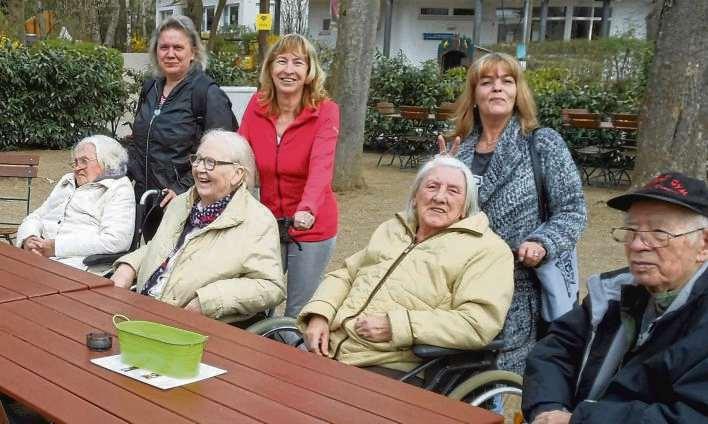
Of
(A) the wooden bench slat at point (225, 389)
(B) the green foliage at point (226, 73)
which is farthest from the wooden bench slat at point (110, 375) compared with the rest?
(B) the green foliage at point (226, 73)

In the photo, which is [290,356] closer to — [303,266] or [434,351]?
[434,351]

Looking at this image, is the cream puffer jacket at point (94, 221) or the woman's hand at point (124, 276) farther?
the cream puffer jacket at point (94, 221)

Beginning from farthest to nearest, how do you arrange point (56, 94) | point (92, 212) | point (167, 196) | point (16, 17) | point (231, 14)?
point (231, 14) < point (16, 17) < point (56, 94) < point (92, 212) < point (167, 196)

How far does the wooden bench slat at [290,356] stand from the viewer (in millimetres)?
2285

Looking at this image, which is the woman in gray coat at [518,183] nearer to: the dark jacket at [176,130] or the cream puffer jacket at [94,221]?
the dark jacket at [176,130]

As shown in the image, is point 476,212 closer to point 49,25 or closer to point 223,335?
point 223,335

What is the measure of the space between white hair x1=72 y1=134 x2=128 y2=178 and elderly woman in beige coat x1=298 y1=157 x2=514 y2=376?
5.42 ft

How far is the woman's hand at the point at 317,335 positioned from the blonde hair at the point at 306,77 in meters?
1.17

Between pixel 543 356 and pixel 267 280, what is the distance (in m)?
1.28

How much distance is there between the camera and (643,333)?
237 centimetres

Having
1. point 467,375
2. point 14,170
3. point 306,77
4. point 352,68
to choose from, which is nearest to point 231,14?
point 352,68

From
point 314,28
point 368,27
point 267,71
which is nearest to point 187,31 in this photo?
point 267,71

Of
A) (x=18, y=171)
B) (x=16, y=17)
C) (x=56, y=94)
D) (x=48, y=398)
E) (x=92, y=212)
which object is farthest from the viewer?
(x=16, y=17)

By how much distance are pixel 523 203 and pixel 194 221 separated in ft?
4.75
